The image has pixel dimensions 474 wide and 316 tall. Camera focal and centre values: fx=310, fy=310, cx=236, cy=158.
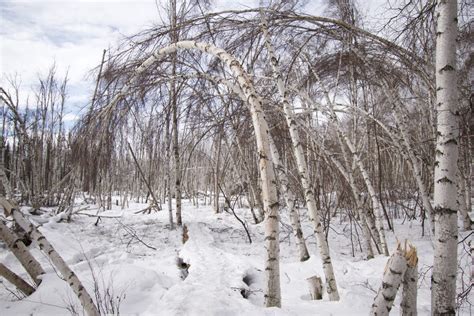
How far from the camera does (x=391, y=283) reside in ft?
5.69

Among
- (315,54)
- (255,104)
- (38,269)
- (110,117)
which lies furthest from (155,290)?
(315,54)

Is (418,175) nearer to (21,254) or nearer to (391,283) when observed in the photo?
(391,283)

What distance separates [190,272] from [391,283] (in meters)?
3.42

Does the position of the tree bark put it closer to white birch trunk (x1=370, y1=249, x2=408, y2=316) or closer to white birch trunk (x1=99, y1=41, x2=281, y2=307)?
white birch trunk (x1=370, y1=249, x2=408, y2=316)

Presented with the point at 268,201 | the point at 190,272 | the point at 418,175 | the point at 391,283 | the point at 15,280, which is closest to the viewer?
the point at 391,283

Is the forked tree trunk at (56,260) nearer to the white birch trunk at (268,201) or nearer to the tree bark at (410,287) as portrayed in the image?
the white birch trunk at (268,201)

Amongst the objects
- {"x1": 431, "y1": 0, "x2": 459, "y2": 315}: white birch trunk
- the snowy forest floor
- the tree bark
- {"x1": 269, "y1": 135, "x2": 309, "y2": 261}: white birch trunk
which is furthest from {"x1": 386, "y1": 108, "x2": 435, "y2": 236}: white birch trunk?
the tree bark

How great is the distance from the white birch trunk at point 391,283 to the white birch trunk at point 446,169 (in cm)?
43

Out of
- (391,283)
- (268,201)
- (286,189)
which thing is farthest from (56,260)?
(391,283)

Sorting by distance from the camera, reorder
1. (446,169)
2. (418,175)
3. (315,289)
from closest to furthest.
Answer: (446,169) → (315,289) → (418,175)

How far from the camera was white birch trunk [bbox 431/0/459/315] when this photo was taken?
1969mm

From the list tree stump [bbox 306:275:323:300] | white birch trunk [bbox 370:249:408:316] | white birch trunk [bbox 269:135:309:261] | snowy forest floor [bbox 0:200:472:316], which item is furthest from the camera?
white birch trunk [bbox 269:135:309:261]

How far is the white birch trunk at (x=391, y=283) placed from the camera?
1.74m

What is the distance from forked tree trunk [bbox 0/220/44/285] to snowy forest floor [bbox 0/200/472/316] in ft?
0.68
